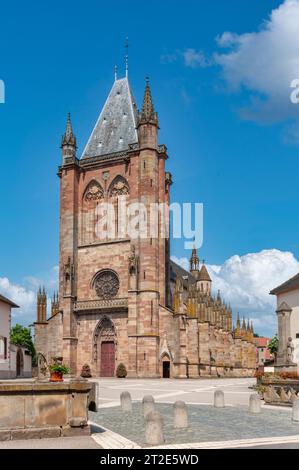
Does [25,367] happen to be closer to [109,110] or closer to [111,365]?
[111,365]

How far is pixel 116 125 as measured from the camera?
190 ft

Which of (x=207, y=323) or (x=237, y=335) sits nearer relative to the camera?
(x=207, y=323)

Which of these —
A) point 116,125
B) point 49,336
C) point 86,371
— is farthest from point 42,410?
point 116,125

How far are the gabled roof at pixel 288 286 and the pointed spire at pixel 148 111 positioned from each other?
880 inches

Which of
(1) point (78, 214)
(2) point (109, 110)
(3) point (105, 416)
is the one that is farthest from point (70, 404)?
(2) point (109, 110)

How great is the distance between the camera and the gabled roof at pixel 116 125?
55544 mm

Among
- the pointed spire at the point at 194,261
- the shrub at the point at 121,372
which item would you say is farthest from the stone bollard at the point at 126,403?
the pointed spire at the point at 194,261

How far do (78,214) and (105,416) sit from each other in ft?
127

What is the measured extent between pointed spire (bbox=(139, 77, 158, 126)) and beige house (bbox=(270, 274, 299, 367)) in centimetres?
2315

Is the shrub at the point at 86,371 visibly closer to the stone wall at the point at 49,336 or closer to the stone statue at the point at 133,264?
the stone wall at the point at 49,336

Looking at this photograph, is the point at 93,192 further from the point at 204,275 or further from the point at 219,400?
the point at 204,275

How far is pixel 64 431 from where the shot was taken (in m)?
11.2

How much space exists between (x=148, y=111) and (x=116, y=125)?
6.88 meters
